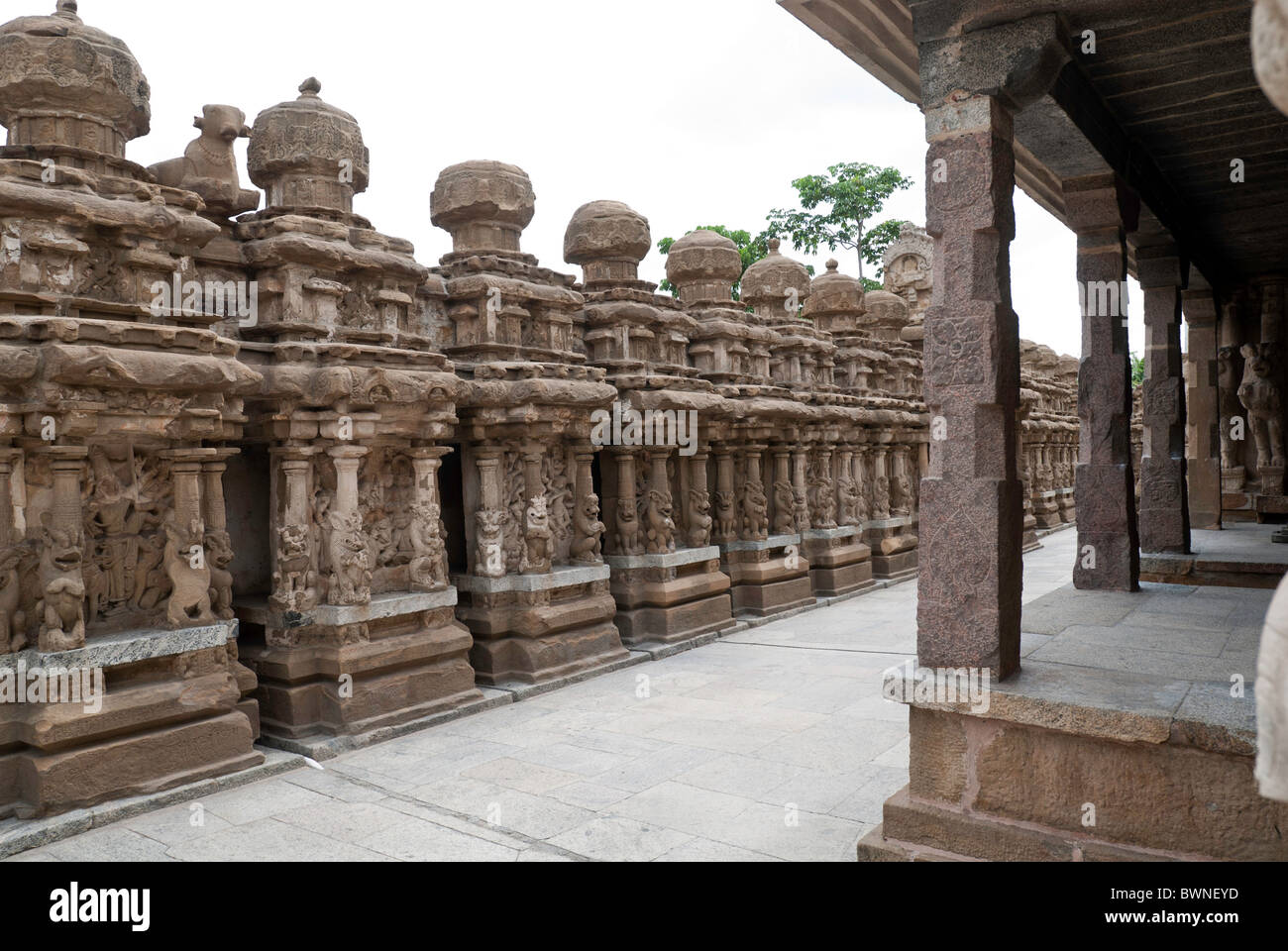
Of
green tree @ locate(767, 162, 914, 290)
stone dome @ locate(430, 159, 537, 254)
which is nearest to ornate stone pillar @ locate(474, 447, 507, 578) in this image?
stone dome @ locate(430, 159, 537, 254)

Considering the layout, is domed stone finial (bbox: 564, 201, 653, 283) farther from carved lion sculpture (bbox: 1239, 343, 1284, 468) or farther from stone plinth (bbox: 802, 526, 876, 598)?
carved lion sculpture (bbox: 1239, 343, 1284, 468)

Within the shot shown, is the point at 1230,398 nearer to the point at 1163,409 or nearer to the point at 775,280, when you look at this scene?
the point at 1163,409

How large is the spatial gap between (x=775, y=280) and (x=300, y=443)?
8.65 m

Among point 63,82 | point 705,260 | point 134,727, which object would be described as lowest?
point 134,727

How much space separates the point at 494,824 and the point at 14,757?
8.92 ft

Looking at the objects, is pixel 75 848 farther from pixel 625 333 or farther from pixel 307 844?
pixel 625 333

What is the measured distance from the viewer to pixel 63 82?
18.9 ft

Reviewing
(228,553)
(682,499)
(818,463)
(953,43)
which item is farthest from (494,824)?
(818,463)

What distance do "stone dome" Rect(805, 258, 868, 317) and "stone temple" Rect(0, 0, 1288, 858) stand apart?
14.4 feet

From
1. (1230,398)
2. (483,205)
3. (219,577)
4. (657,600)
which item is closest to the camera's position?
(219,577)

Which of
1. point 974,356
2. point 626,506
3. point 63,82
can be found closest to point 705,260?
point 626,506

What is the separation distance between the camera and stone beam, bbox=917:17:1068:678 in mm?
4074

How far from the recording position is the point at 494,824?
5094mm

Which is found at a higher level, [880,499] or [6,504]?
[6,504]
